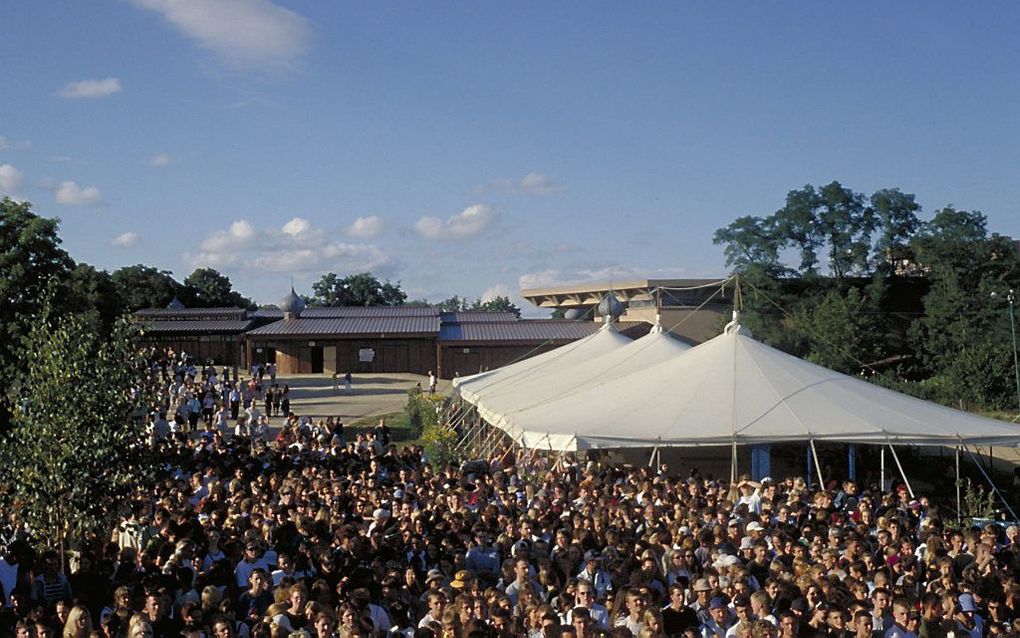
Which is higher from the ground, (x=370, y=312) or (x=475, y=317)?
(x=370, y=312)

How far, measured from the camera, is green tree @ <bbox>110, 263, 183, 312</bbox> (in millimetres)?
71062

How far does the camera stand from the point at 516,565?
8.76 metres

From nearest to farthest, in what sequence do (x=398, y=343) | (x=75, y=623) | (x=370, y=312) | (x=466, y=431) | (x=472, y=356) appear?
(x=75, y=623) → (x=466, y=431) → (x=472, y=356) → (x=398, y=343) → (x=370, y=312)

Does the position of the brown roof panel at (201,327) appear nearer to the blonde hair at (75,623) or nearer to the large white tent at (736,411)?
the large white tent at (736,411)

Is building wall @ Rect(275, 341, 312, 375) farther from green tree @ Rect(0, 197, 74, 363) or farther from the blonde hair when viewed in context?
the blonde hair

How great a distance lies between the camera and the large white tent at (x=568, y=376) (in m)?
21.7

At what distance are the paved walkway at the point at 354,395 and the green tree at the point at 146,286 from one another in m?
27.4

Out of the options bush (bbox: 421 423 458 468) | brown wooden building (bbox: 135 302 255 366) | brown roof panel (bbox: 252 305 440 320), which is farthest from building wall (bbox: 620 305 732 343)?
bush (bbox: 421 423 458 468)

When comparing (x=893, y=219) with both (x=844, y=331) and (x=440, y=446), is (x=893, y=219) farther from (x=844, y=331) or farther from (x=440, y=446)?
(x=440, y=446)

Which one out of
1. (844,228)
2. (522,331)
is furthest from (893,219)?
(522,331)

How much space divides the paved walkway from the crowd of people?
63.8 ft

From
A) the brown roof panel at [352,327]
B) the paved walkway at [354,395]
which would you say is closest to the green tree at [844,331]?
the paved walkway at [354,395]

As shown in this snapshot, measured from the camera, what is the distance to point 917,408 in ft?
57.5

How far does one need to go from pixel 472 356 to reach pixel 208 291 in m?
37.7
